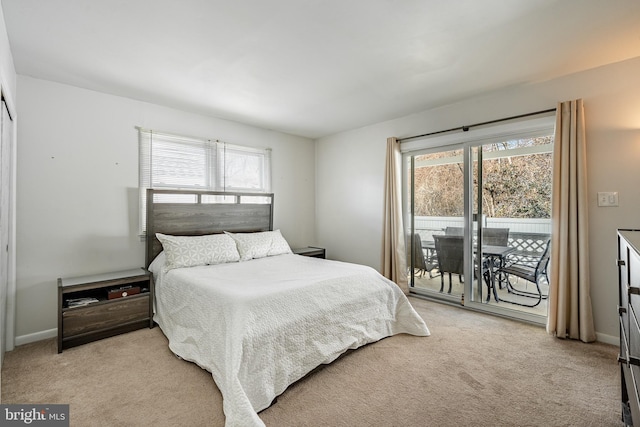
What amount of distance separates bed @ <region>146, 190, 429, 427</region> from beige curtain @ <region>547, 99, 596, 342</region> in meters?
1.32

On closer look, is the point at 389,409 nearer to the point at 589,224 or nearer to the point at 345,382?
the point at 345,382

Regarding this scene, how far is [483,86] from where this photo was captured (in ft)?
9.97

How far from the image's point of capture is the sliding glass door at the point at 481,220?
10.2 ft

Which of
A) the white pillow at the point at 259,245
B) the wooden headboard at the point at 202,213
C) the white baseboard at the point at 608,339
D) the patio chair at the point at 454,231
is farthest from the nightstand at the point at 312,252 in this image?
the white baseboard at the point at 608,339

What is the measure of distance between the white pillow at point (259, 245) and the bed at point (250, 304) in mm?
13

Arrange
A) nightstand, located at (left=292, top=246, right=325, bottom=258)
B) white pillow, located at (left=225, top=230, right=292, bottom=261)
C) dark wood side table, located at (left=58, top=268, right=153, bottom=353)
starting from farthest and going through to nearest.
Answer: nightstand, located at (left=292, top=246, right=325, bottom=258), white pillow, located at (left=225, top=230, right=292, bottom=261), dark wood side table, located at (left=58, top=268, right=153, bottom=353)

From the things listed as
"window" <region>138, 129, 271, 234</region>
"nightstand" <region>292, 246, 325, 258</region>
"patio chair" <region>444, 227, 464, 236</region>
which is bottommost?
"nightstand" <region>292, 246, 325, 258</region>

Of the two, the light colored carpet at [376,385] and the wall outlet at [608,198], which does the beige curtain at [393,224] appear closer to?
the light colored carpet at [376,385]

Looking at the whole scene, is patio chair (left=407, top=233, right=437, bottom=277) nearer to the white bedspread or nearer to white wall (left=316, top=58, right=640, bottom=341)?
the white bedspread

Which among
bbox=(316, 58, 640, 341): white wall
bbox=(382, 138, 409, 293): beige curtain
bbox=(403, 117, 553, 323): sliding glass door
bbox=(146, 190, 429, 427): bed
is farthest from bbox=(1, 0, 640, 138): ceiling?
bbox=(146, 190, 429, 427): bed

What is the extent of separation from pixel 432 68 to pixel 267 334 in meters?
2.58

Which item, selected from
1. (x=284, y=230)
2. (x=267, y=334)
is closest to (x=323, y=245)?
(x=284, y=230)

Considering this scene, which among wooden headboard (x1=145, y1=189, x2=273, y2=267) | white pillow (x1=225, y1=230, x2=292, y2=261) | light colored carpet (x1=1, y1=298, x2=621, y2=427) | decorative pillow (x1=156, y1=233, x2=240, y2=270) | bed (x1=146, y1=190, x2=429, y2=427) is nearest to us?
light colored carpet (x1=1, y1=298, x2=621, y2=427)

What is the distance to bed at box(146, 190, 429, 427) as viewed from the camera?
5.93ft
